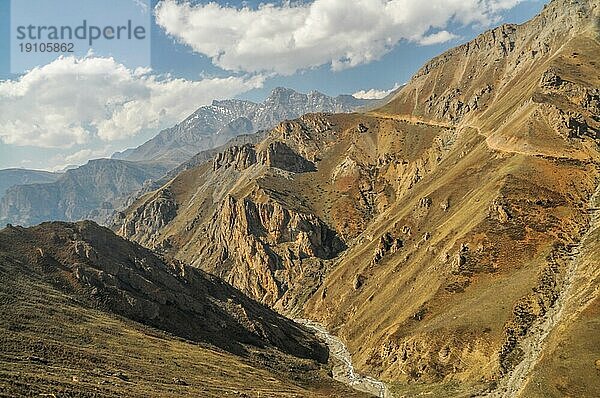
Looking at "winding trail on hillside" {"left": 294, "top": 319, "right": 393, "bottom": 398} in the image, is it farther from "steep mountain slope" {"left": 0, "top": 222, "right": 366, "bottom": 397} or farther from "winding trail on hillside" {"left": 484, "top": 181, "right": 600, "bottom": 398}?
"winding trail on hillside" {"left": 484, "top": 181, "right": 600, "bottom": 398}

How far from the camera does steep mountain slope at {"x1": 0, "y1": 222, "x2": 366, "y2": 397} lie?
6550 cm

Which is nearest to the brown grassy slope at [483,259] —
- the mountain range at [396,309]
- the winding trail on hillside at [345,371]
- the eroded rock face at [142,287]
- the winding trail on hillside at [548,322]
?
the mountain range at [396,309]

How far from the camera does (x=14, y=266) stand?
10094cm

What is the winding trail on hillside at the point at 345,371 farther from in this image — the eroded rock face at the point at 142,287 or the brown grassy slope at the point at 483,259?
the eroded rock face at the point at 142,287

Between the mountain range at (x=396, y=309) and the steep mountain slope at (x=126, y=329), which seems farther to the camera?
the mountain range at (x=396, y=309)

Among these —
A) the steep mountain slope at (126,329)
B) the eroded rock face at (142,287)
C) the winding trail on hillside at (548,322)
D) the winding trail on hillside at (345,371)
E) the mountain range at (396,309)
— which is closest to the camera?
the steep mountain slope at (126,329)

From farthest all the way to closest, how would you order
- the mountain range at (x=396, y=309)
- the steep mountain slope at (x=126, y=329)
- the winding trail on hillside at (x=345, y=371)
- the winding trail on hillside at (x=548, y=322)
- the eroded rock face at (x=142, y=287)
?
1. the winding trail on hillside at (x=345, y=371)
2. the eroded rock face at (x=142, y=287)
3. the winding trail on hillside at (x=548, y=322)
4. the mountain range at (x=396, y=309)
5. the steep mountain slope at (x=126, y=329)

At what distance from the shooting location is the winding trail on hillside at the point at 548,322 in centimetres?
8650

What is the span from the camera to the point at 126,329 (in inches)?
3652

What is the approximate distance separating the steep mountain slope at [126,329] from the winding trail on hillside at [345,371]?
227 inches

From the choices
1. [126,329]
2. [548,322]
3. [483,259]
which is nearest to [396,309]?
[483,259]

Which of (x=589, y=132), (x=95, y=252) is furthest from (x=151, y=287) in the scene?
(x=589, y=132)

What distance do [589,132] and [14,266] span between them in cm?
18431

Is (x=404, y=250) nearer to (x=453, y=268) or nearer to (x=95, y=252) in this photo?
(x=453, y=268)
